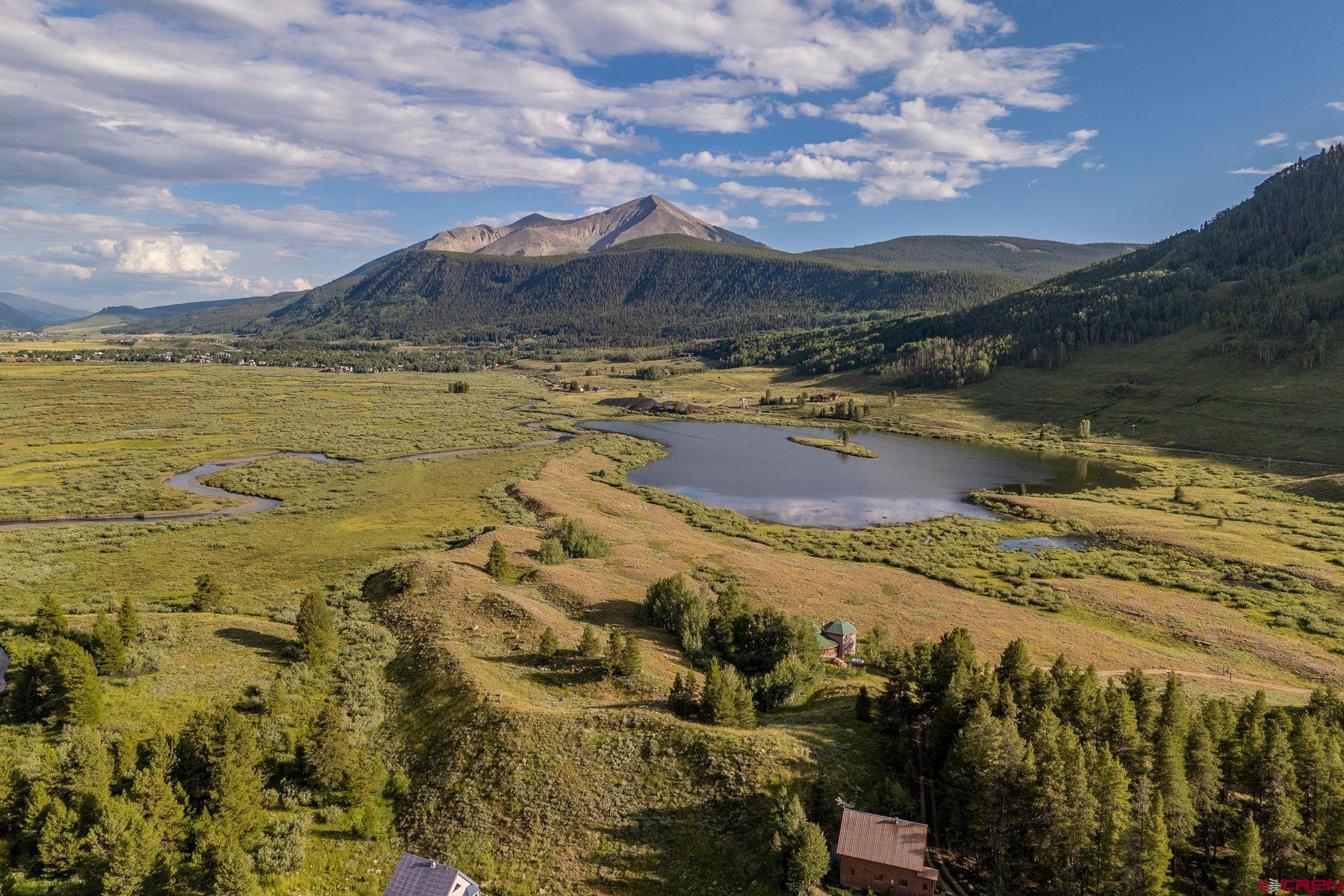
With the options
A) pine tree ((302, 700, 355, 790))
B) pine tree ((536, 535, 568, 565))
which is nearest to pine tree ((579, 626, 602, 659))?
pine tree ((302, 700, 355, 790))

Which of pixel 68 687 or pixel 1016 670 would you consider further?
pixel 1016 670

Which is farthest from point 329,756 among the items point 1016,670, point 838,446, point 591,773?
point 838,446

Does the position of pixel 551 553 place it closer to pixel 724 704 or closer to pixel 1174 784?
pixel 724 704

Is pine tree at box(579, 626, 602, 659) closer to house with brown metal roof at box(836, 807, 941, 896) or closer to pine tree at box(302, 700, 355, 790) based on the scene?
pine tree at box(302, 700, 355, 790)

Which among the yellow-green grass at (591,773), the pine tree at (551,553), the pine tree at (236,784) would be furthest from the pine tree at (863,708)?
the pine tree at (551,553)

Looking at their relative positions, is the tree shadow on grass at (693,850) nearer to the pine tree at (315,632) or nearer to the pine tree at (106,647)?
the pine tree at (315,632)
